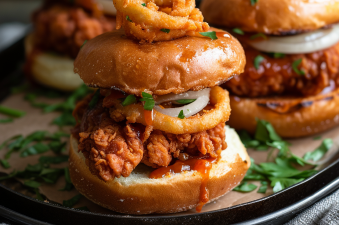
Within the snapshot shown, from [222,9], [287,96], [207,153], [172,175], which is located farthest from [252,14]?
[172,175]

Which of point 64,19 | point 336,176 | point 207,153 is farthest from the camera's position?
point 64,19

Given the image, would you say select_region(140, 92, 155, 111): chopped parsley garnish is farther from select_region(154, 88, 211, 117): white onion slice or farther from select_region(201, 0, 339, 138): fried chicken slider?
select_region(201, 0, 339, 138): fried chicken slider

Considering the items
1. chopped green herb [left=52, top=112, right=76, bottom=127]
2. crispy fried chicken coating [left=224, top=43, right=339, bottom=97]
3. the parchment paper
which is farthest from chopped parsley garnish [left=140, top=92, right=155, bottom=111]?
chopped green herb [left=52, top=112, right=76, bottom=127]

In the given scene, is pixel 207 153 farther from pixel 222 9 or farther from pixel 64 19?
pixel 64 19

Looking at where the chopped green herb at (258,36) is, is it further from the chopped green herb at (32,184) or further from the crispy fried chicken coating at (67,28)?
the chopped green herb at (32,184)

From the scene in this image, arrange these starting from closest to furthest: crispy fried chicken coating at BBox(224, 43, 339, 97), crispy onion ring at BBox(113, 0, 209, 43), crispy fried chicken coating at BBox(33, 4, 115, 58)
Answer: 1. crispy onion ring at BBox(113, 0, 209, 43)
2. crispy fried chicken coating at BBox(224, 43, 339, 97)
3. crispy fried chicken coating at BBox(33, 4, 115, 58)

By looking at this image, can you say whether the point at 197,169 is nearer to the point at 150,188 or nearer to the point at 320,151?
the point at 150,188

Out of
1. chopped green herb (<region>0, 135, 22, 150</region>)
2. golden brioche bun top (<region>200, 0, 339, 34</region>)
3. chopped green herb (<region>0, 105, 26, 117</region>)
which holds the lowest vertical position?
chopped green herb (<region>0, 105, 26, 117</region>)
